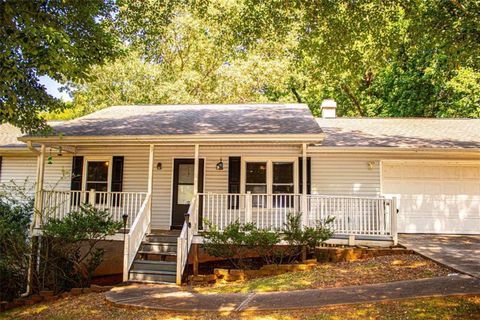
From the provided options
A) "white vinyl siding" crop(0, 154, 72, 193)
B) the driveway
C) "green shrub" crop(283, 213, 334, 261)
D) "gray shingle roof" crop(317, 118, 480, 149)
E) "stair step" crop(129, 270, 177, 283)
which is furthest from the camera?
"white vinyl siding" crop(0, 154, 72, 193)

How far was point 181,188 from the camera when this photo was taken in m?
12.1

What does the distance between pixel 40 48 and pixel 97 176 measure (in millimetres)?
5493

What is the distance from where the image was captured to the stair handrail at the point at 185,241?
8.25m

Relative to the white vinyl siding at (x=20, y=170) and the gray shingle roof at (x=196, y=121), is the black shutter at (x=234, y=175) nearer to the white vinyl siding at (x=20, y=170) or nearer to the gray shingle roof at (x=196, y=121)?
the gray shingle roof at (x=196, y=121)

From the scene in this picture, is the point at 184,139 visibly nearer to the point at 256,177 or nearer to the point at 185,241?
the point at 185,241

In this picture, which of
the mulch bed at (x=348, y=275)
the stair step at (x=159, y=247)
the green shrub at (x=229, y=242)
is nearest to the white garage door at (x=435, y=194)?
the mulch bed at (x=348, y=275)

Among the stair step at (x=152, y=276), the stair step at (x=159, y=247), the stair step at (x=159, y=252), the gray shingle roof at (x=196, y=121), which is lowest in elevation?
the stair step at (x=152, y=276)

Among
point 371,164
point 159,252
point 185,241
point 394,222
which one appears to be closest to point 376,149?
point 371,164

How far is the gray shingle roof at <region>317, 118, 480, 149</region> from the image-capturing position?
39.0 feet

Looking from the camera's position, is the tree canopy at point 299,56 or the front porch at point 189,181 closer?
the front porch at point 189,181

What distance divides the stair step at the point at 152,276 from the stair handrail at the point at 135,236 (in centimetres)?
17

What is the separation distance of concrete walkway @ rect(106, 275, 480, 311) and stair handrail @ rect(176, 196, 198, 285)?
3.78 ft

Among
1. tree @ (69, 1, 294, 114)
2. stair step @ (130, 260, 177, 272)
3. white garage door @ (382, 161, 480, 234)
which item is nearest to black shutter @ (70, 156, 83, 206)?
stair step @ (130, 260, 177, 272)

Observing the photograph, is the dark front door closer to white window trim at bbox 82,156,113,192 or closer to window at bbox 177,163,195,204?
window at bbox 177,163,195,204
